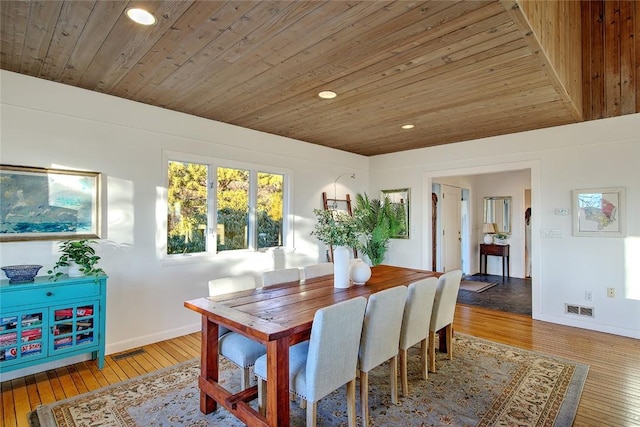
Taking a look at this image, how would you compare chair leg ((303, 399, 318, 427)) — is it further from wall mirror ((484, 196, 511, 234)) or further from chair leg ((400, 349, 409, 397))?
wall mirror ((484, 196, 511, 234))

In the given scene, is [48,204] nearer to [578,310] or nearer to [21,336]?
[21,336]

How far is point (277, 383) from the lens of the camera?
1.74 meters

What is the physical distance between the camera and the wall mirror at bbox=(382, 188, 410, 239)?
227 inches

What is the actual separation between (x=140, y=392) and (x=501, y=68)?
12.4 feet

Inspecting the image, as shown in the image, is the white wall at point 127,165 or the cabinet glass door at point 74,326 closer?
the cabinet glass door at point 74,326

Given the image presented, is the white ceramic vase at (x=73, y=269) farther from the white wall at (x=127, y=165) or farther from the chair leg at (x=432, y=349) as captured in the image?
the chair leg at (x=432, y=349)

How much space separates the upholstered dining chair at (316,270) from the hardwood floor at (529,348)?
4.53 feet

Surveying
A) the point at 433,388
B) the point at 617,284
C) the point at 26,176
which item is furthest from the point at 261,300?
the point at 617,284

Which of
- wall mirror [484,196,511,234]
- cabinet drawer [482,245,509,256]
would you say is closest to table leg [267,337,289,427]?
cabinet drawer [482,245,509,256]

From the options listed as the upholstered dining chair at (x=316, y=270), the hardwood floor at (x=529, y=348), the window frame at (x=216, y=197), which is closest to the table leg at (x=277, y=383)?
the upholstered dining chair at (x=316, y=270)

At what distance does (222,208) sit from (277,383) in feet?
9.13

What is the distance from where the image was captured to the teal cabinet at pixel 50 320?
2443mm

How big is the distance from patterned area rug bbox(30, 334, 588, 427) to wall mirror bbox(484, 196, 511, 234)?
4858 mm

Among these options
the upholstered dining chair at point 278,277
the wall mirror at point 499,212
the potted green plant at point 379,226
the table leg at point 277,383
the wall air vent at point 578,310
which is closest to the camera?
the table leg at point 277,383
